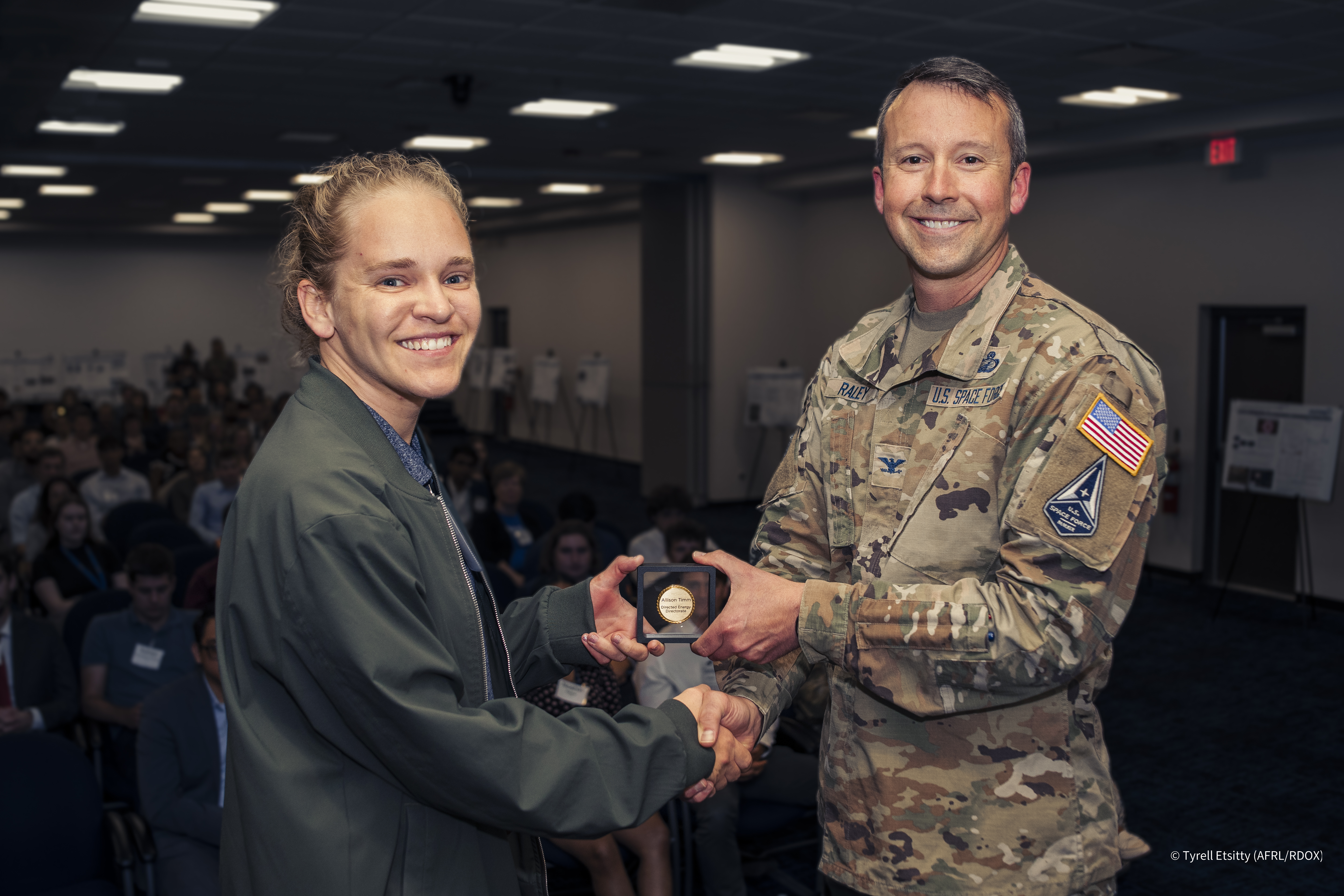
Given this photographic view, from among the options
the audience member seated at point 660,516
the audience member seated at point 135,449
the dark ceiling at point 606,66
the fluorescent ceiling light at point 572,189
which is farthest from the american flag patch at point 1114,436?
the fluorescent ceiling light at point 572,189

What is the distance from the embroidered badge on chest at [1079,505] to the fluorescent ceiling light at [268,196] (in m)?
13.7

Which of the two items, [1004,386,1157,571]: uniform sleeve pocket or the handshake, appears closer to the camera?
[1004,386,1157,571]: uniform sleeve pocket

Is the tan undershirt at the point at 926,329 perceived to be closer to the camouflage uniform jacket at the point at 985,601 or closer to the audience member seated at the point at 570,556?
the camouflage uniform jacket at the point at 985,601

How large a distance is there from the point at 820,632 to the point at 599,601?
0.44 metres

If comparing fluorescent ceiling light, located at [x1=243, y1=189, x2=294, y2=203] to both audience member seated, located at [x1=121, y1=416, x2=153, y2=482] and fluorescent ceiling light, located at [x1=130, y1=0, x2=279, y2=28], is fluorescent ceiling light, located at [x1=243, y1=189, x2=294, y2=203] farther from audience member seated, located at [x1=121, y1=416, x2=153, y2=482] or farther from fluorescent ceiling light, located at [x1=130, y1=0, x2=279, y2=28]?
fluorescent ceiling light, located at [x1=130, y1=0, x2=279, y2=28]

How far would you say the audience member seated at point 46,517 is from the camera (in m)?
6.12

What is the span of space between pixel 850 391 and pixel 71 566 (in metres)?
5.41

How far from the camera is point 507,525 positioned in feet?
23.1

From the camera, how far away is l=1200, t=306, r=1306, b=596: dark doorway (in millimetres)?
8117

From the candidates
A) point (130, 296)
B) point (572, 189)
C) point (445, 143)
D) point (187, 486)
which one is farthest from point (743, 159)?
point (130, 296)

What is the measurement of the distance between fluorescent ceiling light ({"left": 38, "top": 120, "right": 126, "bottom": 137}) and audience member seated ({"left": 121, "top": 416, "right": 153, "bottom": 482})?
7.96ft

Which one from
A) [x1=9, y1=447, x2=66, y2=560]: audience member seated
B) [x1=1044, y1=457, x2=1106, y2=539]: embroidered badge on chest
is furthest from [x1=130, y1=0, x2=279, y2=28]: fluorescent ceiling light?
[x1=1044, y1=457, x2=1106, y2=539]: embroidered badge on chest

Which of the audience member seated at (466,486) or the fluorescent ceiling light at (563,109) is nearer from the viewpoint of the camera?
the audience member seated at (466,486)

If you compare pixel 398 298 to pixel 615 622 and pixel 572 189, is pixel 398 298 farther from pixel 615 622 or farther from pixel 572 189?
pixel 572 189
